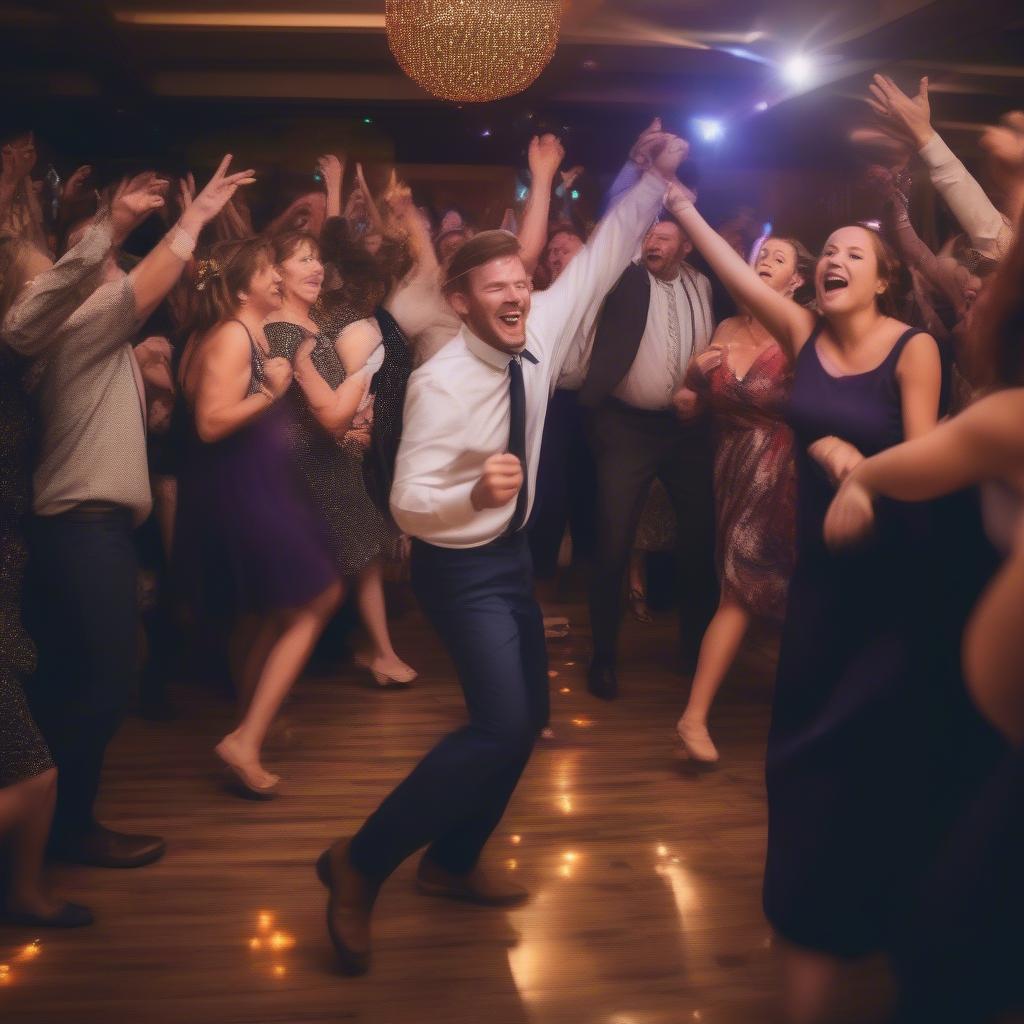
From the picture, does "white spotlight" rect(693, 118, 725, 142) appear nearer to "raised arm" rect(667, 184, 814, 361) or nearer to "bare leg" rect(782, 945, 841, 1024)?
"raised arm" rect(667, 184, 814, 361)

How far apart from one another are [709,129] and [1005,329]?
6.90 m

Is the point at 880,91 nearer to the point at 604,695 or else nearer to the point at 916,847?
the point at 916,847

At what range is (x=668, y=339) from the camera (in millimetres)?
3656

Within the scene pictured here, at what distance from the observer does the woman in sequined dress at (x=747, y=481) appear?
3.03 m

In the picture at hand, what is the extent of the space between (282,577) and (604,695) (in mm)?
1311

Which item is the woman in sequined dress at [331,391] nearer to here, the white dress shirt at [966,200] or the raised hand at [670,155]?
the raised hand at [670,155]

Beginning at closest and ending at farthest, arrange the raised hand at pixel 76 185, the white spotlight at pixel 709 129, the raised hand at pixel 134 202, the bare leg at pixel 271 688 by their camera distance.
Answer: the raised hand at pixel 134 202 → the bare leg at pixel 271 688 → the raised hand at pixel 76 185 → the white spotlight at pixel 709 129

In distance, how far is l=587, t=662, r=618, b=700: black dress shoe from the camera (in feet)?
12.1

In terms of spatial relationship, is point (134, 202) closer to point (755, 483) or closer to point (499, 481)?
point (499, 481)

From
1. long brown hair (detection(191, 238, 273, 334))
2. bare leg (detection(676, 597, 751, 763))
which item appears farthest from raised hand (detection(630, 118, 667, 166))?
bare leg (detection(676, 597, 751, 763))

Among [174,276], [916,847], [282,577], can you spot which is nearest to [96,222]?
[174,276]

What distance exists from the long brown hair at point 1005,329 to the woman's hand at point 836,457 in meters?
0.59

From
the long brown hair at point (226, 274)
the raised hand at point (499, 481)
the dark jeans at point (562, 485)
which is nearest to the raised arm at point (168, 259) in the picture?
the long brown hair at point (226, 274)

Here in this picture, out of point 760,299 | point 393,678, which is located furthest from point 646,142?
point 393,678
